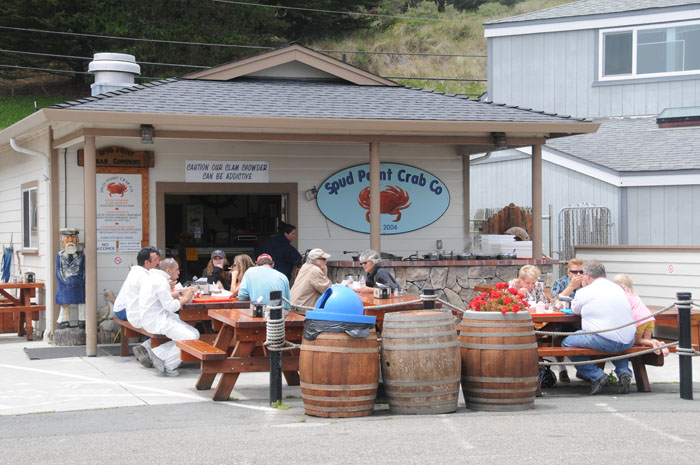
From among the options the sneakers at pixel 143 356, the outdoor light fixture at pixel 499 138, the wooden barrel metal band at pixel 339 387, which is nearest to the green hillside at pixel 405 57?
the outdoor light fixture at pixel 499 138

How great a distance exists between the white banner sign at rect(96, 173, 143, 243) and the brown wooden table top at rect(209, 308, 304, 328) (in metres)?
3.96

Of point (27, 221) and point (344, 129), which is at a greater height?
point (344, 129)

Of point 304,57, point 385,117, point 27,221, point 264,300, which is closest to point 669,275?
point 385,117

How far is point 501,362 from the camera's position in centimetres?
828

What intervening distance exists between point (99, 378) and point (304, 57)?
6.82 metres

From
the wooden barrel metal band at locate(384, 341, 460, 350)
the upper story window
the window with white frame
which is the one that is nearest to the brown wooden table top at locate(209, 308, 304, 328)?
the wooden barrel metal band at locate(384, 341, 460, 350)

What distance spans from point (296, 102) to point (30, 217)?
4.85m

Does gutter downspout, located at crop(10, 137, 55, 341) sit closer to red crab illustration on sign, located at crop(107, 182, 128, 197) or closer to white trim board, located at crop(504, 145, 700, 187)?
red crab illustration on sign, located at crop(107, 182, 128, 197)

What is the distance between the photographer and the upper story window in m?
22.6

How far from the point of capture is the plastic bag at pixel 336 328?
7.99 meters

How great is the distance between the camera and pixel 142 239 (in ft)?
46.1

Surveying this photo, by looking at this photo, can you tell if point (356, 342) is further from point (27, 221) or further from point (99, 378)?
point (27, 221)

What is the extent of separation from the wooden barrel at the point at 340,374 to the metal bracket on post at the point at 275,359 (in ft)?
2.06

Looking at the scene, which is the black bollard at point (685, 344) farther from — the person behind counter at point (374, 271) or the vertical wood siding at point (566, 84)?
the vertical wood siding at point (566, 84)
